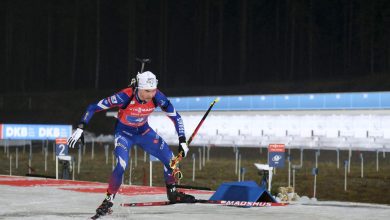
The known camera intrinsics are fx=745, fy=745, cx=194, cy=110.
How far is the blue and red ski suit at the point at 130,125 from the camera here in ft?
37.3

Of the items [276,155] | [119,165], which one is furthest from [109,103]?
[276,155]

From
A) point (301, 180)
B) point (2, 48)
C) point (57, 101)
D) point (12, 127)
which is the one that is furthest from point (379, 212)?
point (2, 48)

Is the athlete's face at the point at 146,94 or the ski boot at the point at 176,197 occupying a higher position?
the athlete's face at the point at 146,94

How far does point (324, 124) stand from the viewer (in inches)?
1860

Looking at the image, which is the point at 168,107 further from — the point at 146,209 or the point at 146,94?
the point at 146,209

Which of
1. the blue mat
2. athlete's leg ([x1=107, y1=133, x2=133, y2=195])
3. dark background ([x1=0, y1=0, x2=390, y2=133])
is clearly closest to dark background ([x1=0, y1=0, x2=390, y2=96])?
dark background ([x1=0, y1=0, x2=390, y2=133])

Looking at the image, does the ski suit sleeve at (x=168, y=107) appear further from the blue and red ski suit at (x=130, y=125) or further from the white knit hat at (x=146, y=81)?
the white knit hat at (x=146, y=81)

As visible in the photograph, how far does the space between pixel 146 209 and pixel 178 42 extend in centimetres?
7116

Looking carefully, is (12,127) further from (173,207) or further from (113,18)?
(113,18)

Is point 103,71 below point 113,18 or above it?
below

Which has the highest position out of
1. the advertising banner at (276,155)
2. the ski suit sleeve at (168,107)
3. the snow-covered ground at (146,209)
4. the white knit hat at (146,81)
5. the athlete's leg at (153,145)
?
the white knit hat at (146,81)

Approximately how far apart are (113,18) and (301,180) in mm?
53496

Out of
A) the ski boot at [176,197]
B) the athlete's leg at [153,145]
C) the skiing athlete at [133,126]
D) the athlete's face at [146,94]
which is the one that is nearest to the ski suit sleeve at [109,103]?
the skiing athlete at [133,126]

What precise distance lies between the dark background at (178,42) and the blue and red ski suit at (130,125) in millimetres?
62678
